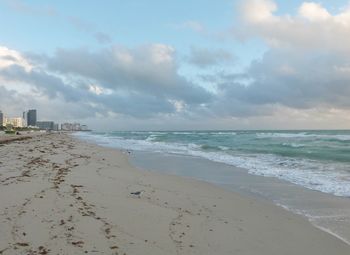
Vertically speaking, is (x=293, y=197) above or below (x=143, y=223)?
below

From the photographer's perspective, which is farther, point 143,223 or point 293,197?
point 293,197

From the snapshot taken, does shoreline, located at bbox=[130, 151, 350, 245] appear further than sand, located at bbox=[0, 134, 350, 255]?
Yes

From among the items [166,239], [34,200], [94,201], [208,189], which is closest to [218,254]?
[166,239]

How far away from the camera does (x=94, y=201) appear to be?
824 cm

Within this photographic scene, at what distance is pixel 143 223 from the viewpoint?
21.7ft

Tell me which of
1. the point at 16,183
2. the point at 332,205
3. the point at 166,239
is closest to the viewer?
the point at 166,239

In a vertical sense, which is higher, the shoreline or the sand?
the sand

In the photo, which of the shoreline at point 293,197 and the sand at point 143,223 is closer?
the sand at point 143,223

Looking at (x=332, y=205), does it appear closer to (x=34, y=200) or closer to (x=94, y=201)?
(x=94, y=201)

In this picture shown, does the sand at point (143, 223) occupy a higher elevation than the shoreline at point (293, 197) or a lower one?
higher

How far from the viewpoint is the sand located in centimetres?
532

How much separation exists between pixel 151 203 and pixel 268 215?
2591 millimetres

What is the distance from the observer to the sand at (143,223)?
5.32m

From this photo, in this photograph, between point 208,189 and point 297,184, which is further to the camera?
point 297,184
